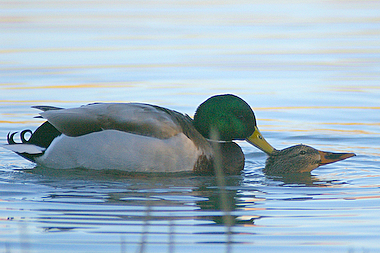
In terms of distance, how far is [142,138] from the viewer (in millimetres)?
7500

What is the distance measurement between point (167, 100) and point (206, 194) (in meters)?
4.41

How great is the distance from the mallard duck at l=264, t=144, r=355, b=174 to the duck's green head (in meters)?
0.44

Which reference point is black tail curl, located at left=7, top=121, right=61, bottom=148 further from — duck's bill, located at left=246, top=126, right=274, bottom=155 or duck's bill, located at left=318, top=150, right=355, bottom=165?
duck's bill, located at left=318, top=150, right=355, bottom=165

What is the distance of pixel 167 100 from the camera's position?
1123cm

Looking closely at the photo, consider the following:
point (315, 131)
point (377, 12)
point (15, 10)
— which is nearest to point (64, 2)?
point (15, 10)

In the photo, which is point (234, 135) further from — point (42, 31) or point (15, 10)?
point (15, 10)

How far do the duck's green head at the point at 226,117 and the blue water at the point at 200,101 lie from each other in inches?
19.5

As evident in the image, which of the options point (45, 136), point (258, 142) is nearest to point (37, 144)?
point (45, 136)

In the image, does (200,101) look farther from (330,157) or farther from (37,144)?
(37,144)

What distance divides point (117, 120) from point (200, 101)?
367 cm

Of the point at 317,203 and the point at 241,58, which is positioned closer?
the point at 317,203

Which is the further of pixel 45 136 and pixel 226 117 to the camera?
pixel 45 136

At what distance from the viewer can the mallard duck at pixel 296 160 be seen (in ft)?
26.4

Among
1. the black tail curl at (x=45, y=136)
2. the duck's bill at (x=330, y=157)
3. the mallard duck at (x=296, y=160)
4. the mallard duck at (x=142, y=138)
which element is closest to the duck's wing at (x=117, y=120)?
the mallard duck at (x=142, y=138)
